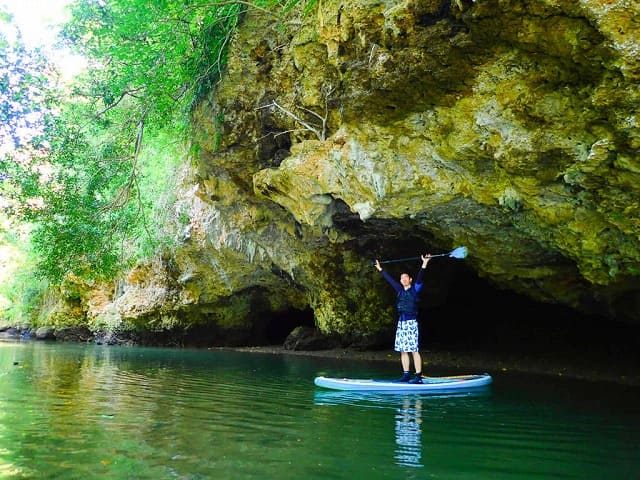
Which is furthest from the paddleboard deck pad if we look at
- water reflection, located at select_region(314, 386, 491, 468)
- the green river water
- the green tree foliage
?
the green tree foliage

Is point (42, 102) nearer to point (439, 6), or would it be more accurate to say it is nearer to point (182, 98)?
point (182, 98)

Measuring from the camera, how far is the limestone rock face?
6.79 m

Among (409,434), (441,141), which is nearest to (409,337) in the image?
(441,141)

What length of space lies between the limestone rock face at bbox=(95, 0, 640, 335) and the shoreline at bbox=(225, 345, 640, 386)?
1277 millimetres

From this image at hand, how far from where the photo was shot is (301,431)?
5062mm

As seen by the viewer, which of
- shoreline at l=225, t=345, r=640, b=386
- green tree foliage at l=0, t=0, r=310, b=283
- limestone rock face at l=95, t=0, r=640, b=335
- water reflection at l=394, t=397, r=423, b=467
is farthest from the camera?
shoreline at l=225, t=345, r=640, b=386

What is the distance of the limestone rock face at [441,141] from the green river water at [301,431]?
3.10 m

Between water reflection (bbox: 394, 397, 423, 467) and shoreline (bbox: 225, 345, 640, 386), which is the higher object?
water reflection (bbox: 394, 397, 423, 467)

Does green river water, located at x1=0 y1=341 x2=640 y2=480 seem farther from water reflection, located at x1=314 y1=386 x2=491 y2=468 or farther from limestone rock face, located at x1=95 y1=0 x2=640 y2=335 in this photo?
limestone rock face, located at x1=95 y1=0 x2=640 y2=335

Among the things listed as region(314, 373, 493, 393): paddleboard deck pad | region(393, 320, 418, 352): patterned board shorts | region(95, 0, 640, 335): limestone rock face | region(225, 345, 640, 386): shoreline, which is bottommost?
region(225, 345, 640, 386): shoreline

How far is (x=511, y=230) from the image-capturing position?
1032 cm

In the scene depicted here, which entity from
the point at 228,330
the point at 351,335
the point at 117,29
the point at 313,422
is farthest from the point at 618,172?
the point at 228,330

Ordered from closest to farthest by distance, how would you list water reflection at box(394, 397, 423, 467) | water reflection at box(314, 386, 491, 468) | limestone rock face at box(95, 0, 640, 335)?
1. water reflection at box(394, 397, 423, 467)
2. water reflection at box(314, 386, 491, 468)
3. limestone rock face at box(95, 0, 640, 335)

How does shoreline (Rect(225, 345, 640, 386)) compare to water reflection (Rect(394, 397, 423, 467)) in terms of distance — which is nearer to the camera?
water reflection (Rect(394, 397, 423, 467))
